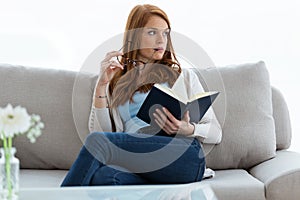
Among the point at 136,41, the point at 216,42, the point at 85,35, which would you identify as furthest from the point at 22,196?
the point at 216,42

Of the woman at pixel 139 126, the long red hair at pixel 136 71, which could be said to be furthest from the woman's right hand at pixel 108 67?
the long red hair at pixel 136 71

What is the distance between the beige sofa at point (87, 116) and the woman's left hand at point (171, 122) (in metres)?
0.25

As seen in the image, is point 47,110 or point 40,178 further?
point 47,110

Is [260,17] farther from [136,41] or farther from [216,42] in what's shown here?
[136,41]

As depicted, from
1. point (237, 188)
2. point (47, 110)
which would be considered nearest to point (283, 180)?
point (237, 188)

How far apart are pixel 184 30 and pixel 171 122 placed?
0.99 metres

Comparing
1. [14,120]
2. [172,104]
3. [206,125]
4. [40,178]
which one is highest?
[14,120]

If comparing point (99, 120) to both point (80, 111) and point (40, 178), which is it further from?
point (40, 178)

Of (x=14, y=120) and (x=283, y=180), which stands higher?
(x=14, y=120)

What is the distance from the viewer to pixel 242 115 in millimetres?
2639

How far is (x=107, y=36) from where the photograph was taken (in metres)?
3.14

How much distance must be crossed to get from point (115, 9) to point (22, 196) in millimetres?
1732

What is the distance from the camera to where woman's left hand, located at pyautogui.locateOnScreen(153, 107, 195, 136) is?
7.50 ft

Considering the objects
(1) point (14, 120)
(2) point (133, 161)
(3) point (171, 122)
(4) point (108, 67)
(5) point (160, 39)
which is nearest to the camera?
(1) point (14, 120)
